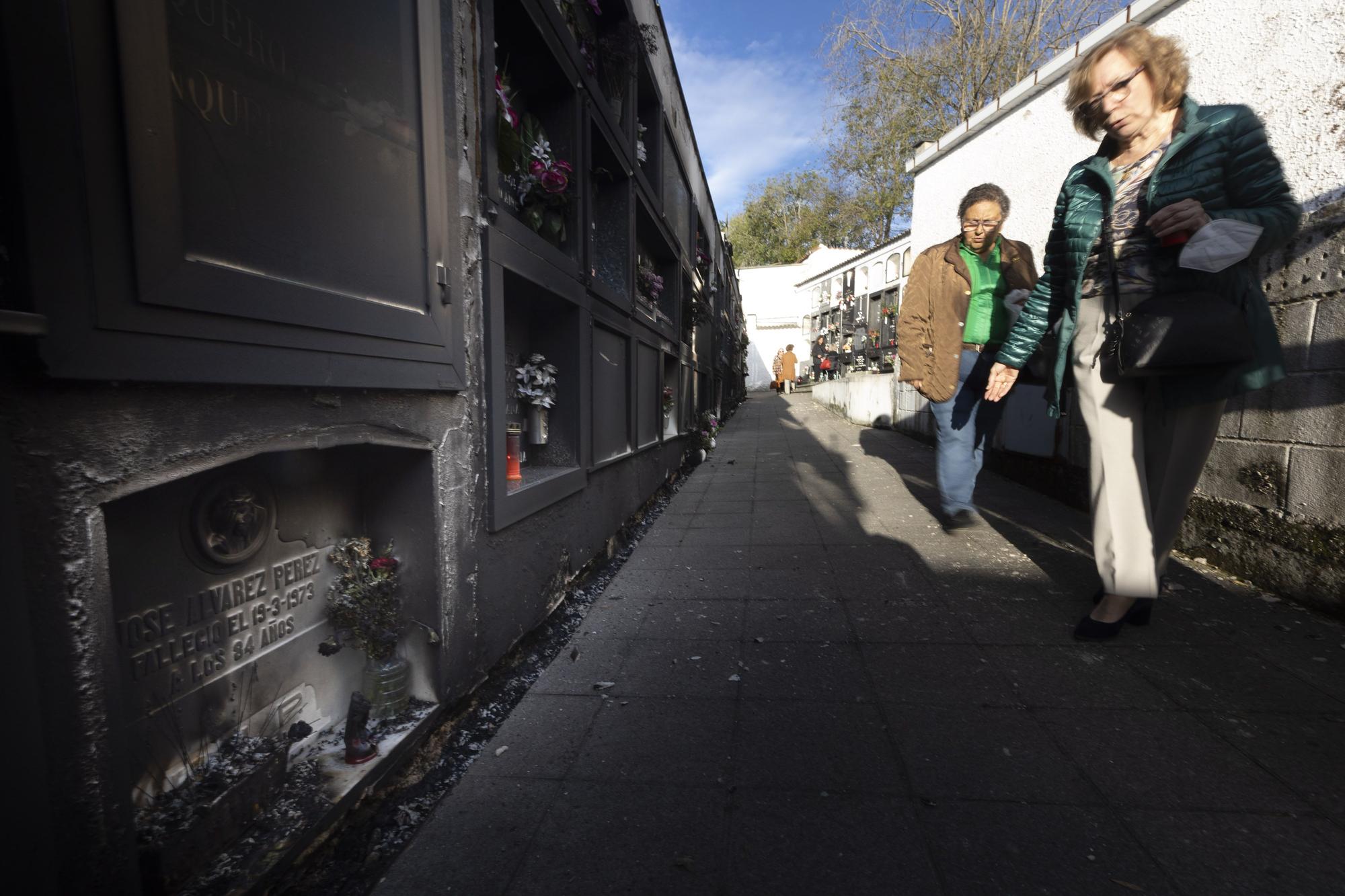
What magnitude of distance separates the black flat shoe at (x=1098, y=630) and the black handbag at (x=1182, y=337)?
971 millimetres

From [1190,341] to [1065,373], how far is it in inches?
19.9

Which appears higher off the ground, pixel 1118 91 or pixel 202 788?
pixel 1118 91

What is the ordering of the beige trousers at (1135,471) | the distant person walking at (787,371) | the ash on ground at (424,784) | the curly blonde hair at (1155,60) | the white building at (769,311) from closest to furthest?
1. the ash on ground at (424,784)
2. the curly blonde hair at (1155,60)
3. the beige trousers at (1135,471)
4. the distant person walking at (787,371)
5. the white building at (769,311)

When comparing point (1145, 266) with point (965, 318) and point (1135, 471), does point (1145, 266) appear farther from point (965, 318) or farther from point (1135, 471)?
point (965, 318)

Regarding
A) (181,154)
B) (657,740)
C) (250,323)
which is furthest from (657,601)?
(181,154)

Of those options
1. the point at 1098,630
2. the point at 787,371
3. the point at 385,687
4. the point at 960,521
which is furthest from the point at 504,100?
the point at 787,371

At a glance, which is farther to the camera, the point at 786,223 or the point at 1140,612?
the point at 786,223

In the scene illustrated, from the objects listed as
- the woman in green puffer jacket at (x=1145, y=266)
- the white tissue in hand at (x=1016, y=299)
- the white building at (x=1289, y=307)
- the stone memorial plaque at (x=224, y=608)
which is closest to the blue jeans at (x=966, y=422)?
the white tissue in hand at (x=1016, y=299)

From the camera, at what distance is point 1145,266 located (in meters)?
2.10

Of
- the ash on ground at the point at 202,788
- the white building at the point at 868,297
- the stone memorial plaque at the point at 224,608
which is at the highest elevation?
the white building at the point at 868,297

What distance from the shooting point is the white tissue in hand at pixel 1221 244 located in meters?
1.79

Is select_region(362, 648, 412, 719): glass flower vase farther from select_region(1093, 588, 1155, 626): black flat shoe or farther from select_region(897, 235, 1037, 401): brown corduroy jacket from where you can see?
select_region(897, 235, 1037, 401): brown corduroy jacket

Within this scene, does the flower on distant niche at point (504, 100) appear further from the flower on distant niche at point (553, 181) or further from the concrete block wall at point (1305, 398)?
the concrete block wall at point (1305, 398)

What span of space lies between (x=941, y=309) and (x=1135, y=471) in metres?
1.73
